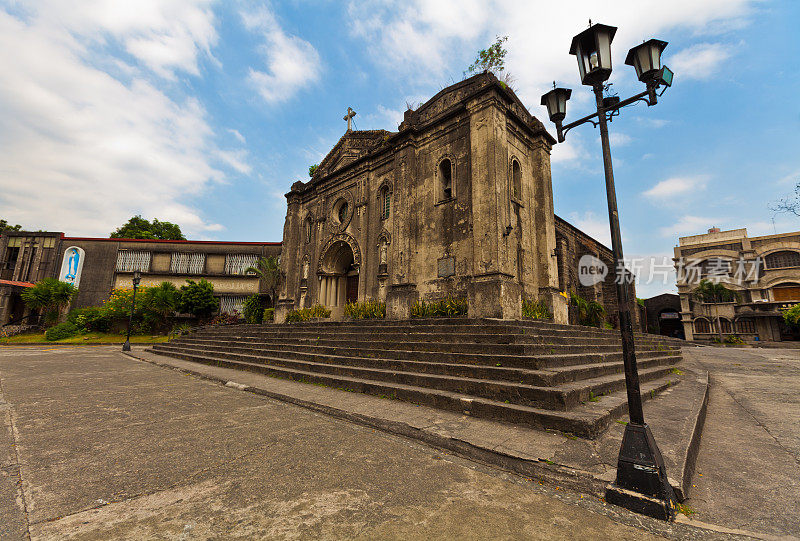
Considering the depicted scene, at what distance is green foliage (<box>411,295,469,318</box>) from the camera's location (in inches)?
426

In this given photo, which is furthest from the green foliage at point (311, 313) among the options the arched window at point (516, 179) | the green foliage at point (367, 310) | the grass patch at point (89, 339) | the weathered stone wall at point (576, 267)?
the weathered stone wall at point (576, 267)

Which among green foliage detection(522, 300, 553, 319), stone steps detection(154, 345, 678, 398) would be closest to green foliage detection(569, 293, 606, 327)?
green foliage detection(522, 300, 553, 319)

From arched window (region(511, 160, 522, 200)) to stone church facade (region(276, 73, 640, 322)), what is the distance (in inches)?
1.7

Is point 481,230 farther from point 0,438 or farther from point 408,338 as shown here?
point 0,438

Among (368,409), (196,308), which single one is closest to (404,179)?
(368,409)

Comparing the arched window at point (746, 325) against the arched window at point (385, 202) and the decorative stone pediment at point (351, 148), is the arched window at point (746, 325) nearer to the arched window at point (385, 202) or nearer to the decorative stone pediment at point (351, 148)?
the arched window at point (385, 202)

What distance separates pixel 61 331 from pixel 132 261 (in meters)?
6.01

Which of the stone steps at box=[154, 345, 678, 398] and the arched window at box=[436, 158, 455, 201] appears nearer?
the stone steps at box=[154, 345, 678, 398]

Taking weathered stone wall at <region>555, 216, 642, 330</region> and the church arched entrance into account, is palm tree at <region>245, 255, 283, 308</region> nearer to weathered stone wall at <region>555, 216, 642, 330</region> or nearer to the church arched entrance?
the church arched entrance

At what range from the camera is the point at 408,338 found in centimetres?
798

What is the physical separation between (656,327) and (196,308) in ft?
148

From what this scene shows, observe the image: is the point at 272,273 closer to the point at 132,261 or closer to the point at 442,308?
the point at 132,261

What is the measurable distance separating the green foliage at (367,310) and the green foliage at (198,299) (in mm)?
14800

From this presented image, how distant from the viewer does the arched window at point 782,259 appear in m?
29.2
